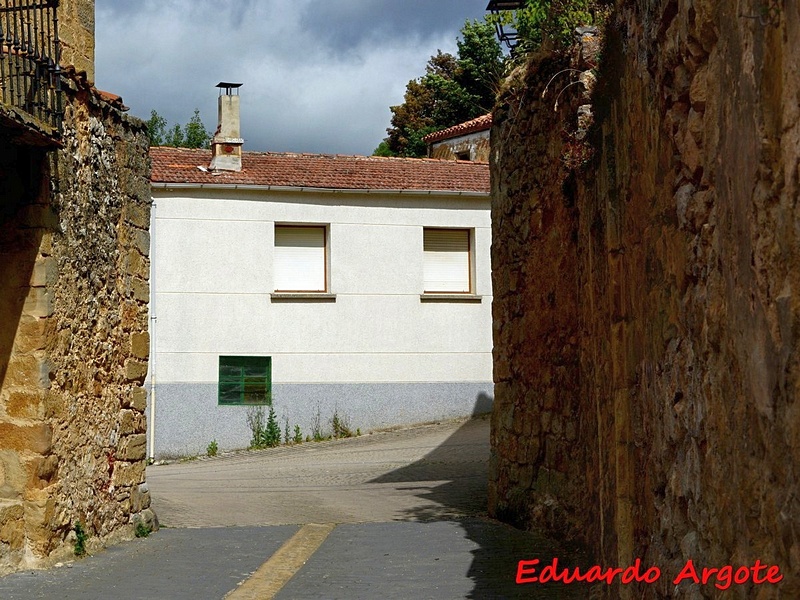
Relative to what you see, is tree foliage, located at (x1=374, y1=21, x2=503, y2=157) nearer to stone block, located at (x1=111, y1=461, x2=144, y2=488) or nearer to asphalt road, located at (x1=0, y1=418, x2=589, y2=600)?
asphalt road, located at (x1=0, y1=418, x2=589, y2=600)

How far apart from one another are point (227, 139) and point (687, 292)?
1877 cm

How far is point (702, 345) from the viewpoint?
3.50 meters

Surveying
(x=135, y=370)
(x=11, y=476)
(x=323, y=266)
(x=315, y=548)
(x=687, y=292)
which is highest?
(x=323, y=266)

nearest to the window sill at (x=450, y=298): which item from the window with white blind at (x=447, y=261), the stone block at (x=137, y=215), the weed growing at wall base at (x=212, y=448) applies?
the window with white blind at (x=447, y=261)

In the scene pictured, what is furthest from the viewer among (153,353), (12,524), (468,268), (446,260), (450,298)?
(468,268)

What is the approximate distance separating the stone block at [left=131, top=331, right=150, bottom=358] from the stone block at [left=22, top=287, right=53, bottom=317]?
5.64ft

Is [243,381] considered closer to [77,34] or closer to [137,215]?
[137,215]

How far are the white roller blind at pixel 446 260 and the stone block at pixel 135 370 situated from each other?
12693mm

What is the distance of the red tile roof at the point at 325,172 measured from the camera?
20875mm

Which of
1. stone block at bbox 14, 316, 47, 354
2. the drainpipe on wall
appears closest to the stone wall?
stone block at bbox 14, 316, 47, 354

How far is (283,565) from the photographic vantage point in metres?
7.63

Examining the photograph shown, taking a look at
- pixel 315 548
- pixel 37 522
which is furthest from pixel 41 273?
pixel 315 548

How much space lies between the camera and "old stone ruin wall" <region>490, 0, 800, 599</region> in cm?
264

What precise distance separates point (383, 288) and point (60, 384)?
13.9 metres
